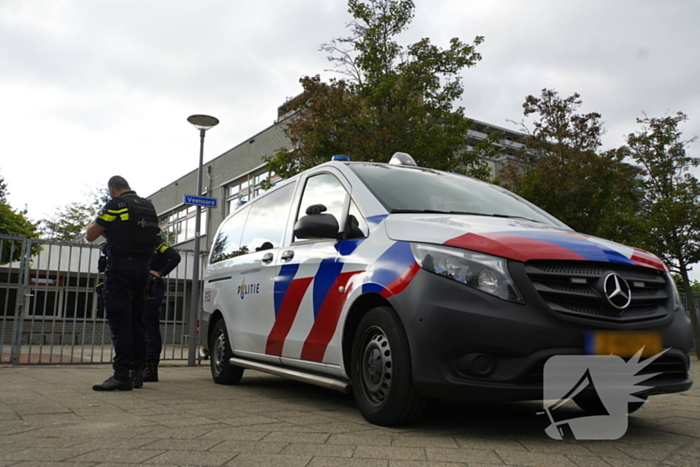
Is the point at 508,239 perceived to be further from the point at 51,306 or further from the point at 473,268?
the point at 51,306

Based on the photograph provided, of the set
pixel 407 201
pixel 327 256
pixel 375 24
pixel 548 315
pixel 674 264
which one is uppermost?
pixel 375 24

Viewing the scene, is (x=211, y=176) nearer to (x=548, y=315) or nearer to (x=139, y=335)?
(x=139, y=335)

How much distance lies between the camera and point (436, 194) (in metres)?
4.55

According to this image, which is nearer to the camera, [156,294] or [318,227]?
[318,227]

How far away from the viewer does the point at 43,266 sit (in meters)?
10.0

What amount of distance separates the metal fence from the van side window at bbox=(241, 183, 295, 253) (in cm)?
429

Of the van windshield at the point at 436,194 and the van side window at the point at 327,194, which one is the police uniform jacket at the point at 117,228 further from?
the van windshield at the point at 436,194

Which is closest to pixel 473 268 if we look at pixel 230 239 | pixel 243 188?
pixel 230 239

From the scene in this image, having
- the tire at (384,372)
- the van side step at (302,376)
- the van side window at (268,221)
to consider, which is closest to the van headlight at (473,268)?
the tire at (384,372)

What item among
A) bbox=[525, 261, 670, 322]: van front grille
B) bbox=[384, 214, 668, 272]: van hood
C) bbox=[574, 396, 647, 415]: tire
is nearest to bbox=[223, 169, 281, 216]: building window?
bbox=[384, 214, 668, 272]: van hood

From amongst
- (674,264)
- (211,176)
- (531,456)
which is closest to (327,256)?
(531,456)

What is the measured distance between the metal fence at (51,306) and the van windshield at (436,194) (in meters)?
6.40

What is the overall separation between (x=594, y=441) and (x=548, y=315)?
28.9 inches

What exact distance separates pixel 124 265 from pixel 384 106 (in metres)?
8.88
